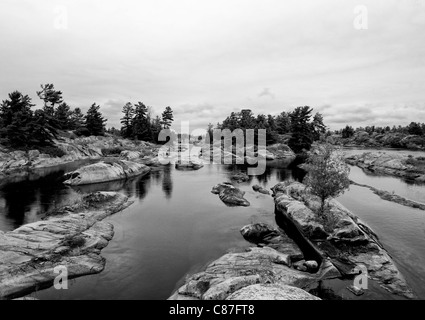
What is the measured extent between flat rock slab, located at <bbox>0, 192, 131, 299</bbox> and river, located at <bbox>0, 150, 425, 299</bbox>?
3.48 ft

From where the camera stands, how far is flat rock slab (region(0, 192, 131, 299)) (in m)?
17.6

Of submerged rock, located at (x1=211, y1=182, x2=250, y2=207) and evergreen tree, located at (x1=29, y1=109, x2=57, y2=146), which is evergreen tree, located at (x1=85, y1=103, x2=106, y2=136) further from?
submerged rock, located at (x1=211, y1=182, x2=250, y2=207)

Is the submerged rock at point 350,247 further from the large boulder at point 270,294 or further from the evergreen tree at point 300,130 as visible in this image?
the evergreen tree at point 300,130

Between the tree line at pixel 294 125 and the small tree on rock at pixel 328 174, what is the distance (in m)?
95.3

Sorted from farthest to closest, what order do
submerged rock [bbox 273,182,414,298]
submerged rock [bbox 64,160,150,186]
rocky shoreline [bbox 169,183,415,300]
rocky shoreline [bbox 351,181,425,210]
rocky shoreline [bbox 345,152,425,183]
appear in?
rocky shoreline [bbox 345,152,425,183] → submerged rock [bbox 64,160,150,186] → rocky shoreline [bbox 351,181,425,210] → submerged rock [bbox 273,182,414,298] → rocky shoreline [bbox 169,183,415,300]

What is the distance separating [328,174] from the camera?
99.0 ft

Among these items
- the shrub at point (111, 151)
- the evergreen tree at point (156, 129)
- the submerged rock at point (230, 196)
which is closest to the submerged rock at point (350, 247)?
the submerged rock at point (230, 196)

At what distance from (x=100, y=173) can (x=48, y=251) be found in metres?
Answer: 37.0

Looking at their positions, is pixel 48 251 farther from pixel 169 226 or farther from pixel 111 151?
pixel 111 151

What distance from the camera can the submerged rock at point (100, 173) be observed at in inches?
2085

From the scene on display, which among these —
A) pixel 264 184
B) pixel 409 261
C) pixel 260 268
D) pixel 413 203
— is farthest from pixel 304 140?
pixel 260 268

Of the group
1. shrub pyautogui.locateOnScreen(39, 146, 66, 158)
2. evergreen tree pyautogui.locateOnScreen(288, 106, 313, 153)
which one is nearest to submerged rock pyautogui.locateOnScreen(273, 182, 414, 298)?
shrub pyautogui.locateOnScreen(39, 146, 66, 158)

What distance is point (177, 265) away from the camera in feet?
73.5

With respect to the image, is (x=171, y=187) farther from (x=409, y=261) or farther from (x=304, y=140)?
(x=304, y=140)
